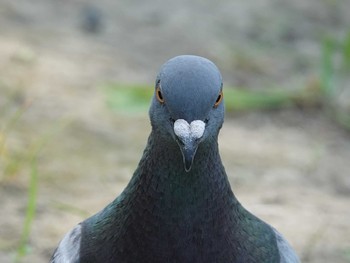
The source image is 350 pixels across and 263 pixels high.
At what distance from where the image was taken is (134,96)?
22.3ft

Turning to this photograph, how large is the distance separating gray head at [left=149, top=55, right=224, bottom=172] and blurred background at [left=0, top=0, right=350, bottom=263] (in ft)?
4.76

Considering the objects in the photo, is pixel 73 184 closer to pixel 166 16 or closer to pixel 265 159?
pixel 265 159

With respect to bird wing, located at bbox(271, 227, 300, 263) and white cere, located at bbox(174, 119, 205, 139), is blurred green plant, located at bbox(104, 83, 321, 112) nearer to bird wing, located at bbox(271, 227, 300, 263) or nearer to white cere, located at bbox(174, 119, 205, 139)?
bird wing, located at bbox(271, 227, 300, 263)

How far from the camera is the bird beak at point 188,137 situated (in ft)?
10.5

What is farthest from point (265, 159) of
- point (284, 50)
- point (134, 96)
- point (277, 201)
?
point (284, 50)

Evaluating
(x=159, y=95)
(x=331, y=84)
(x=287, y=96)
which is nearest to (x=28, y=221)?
(x=159, y=95)

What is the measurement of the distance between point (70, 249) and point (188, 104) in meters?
0.98

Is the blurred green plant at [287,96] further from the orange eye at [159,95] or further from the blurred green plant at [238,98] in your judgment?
the orange eye at [159,95]

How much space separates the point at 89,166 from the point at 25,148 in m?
0.46

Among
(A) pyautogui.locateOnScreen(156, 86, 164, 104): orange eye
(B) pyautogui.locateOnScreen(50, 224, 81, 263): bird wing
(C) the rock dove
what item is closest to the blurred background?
(B) pyautogui.locateOnScreen(50, 224, 81, 263): bird wing

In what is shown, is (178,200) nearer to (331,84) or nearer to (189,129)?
(189,129)

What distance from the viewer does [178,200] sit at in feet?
11.7

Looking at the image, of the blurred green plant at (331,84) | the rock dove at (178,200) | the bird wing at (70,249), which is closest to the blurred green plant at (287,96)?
the blurred green plant at (331,84)

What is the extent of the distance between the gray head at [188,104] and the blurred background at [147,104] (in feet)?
4.76
